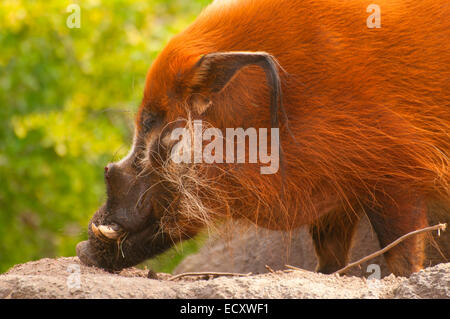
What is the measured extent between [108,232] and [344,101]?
41.8 inches

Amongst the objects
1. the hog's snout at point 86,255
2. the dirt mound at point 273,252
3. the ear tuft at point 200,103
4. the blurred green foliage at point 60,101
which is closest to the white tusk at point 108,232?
the hog's snout at point 86,255

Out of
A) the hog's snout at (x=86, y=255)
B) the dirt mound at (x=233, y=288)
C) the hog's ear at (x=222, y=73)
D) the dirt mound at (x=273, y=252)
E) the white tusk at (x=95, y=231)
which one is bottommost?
the dirt mound at (x=273, y=252)

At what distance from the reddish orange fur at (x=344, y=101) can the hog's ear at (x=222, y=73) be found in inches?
1.7

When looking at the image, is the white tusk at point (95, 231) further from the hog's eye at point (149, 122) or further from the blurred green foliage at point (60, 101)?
the blurred green foliage at point (60, 101)

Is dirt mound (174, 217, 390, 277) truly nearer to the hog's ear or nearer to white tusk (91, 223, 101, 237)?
white tusk (91, 223, 101, 237)

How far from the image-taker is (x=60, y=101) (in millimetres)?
6027

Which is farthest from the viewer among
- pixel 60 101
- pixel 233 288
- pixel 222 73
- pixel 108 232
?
pixel 60 101

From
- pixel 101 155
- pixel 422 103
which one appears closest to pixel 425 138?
pixel 422 103

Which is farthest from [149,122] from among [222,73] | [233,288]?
[233,288]

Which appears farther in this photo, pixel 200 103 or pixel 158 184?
pixel 158 184

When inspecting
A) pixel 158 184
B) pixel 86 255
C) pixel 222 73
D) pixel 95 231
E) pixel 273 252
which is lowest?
pixel 273 252

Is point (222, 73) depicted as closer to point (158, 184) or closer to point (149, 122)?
point (149, 122)

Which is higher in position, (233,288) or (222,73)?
(222,73)

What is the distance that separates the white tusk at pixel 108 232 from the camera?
271cm
